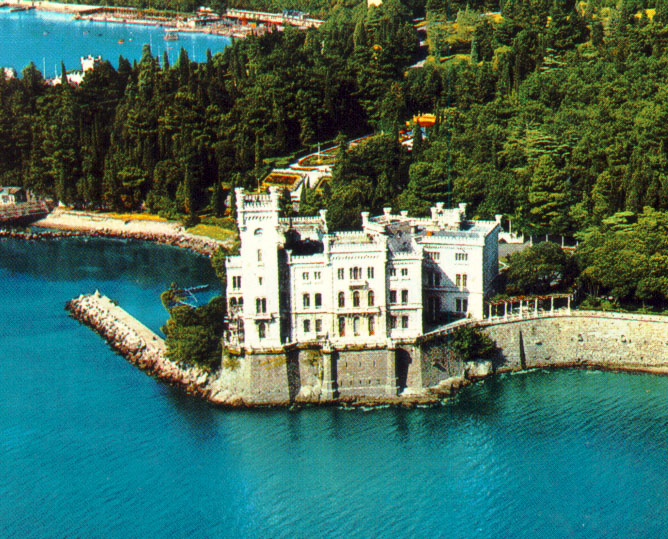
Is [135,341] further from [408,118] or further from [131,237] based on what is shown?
[408,118]

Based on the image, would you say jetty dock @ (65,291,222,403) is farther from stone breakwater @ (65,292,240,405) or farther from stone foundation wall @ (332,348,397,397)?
stone foundation wall @ (332,348,397,397)

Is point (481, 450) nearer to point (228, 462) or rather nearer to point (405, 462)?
point (405, 462)

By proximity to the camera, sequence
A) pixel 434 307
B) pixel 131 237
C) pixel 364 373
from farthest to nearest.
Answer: pixel 131 237
pixel 434 307
pixel 364 373

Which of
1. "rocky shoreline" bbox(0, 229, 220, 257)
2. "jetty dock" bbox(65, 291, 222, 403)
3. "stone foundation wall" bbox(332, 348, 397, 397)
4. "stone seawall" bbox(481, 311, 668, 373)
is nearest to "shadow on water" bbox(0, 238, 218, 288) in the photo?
"rocky shoreline" bbox(0, 229, 220, 257)

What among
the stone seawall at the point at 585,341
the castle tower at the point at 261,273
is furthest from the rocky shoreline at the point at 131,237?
the stone seawall at the point at 585,341

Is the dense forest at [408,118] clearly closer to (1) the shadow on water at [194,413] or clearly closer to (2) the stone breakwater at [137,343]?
(2) the stone breakwater at [137,343]

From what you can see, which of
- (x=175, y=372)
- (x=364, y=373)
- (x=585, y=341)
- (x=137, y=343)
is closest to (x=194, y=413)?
(x=175, y=372)

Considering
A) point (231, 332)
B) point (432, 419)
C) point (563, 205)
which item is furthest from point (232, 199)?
Answer: point (432, 419)
